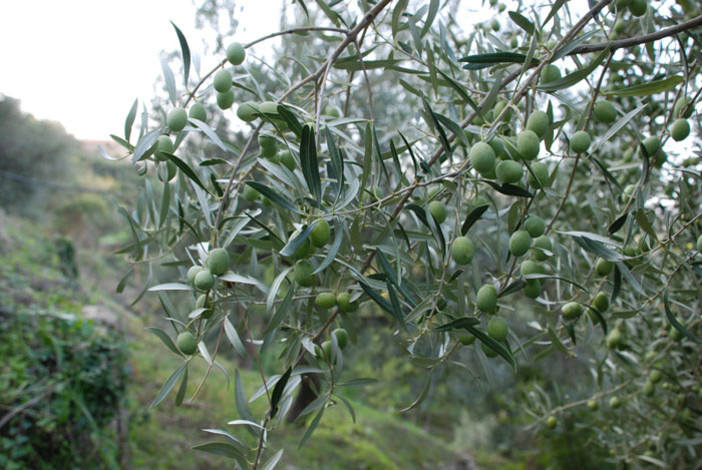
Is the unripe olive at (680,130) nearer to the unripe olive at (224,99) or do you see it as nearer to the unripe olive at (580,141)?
the unripe olive at (580,141)

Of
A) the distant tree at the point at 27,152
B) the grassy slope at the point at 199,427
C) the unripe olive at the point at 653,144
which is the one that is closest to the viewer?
the unripe olive at the point at 653,144

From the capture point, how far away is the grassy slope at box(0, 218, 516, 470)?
9.95 feet

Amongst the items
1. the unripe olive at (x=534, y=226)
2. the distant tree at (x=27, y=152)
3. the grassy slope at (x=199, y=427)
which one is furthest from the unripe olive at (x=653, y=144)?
the distant tree at (x=27, y=152)

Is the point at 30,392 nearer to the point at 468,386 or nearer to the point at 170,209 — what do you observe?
the point at 170,209

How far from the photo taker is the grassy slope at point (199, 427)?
3031 millimetres

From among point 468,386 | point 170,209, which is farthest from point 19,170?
point 170,209

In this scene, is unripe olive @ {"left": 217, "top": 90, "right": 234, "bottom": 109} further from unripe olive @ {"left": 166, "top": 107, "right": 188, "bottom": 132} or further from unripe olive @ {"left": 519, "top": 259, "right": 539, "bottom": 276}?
unripe olive @ {"left": 519, "top": 259, "right": 539, "bottom": 276}

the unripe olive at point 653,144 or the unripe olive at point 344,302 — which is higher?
the unripe olive at point 653,144

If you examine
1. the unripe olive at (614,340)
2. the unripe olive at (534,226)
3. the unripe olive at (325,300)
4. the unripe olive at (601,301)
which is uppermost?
the unripe olive at (534,226)

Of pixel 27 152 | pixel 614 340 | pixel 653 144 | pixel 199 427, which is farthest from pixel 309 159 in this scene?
pixel 27 152

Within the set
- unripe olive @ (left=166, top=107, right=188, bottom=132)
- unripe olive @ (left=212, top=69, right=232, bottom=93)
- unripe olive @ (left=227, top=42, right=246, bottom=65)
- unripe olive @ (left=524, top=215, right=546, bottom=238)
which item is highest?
unripe olive @ (left=227, top=42, right=246, bottom=65)

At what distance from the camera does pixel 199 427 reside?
3.59 m

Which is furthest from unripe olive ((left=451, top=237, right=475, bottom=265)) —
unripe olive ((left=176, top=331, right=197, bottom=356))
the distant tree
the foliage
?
the distant tree

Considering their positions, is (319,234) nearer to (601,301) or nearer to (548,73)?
(548,73)
